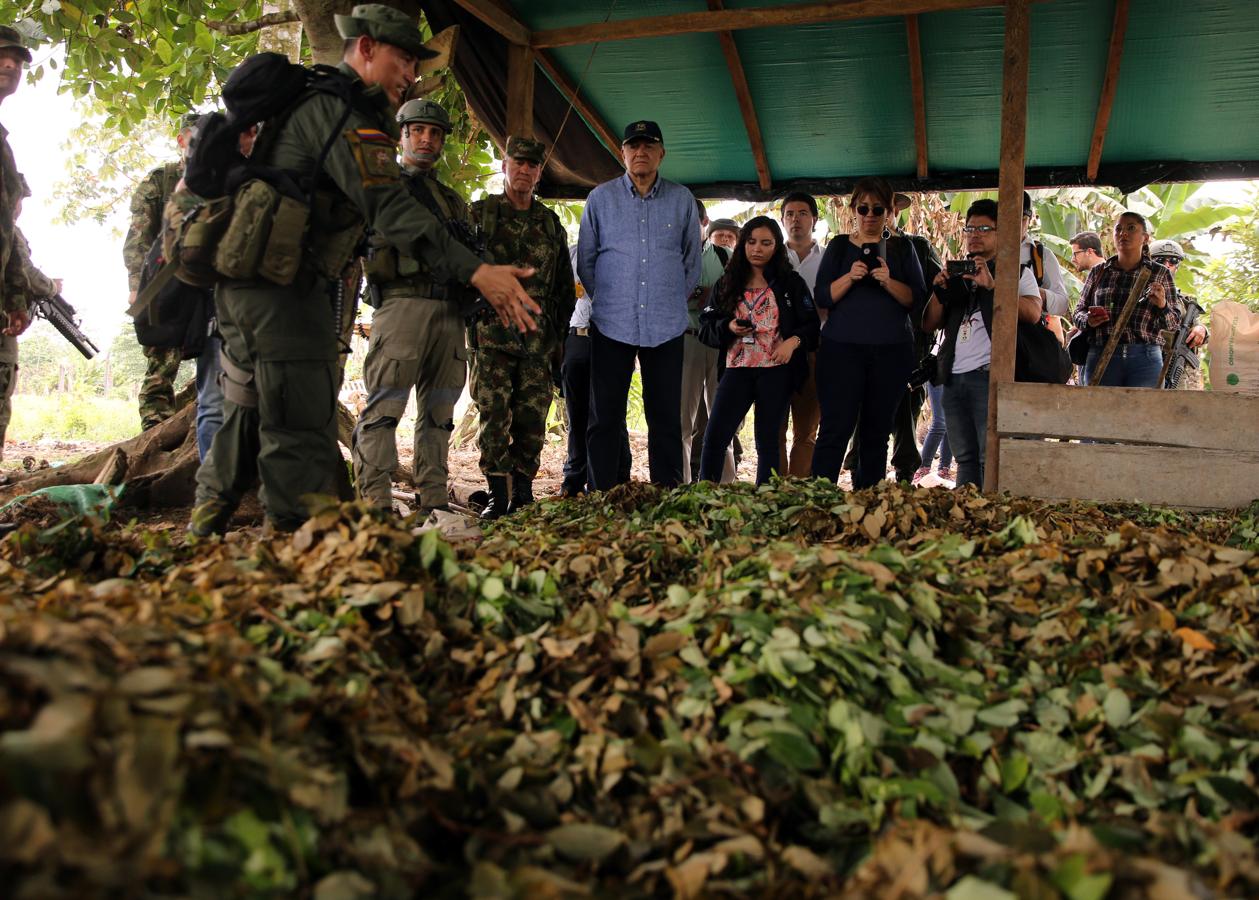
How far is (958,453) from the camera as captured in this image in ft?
17.7

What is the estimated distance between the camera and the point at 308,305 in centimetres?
312

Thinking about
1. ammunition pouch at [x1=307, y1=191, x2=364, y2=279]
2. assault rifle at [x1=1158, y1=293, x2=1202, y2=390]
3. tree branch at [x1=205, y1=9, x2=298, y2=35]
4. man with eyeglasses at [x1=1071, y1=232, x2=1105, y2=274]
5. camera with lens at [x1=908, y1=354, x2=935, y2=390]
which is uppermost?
tree branch at [x1=205, y1=9, x2=298, y2=35]

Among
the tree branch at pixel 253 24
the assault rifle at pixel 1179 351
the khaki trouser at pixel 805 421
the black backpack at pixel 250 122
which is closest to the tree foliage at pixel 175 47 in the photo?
the tree branch at pixel 253 24

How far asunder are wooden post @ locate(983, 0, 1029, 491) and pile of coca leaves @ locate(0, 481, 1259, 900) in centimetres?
226

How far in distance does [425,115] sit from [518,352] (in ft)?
4.23

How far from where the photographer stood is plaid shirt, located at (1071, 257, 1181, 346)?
612 centimetres

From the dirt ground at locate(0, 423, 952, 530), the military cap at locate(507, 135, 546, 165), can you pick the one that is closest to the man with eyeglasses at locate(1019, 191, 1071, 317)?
the dirt ground at locate(0, 423, 952, 530)

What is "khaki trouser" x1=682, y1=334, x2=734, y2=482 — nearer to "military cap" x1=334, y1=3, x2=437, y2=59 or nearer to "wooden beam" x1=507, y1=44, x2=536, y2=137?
"wooden beam" x1=507, y1=44, x2=536, y2=137

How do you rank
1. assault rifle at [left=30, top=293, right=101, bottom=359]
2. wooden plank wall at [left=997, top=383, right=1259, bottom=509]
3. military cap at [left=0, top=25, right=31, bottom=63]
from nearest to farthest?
military cap at [left=0, top=25, right=31, bottom=63], wooden plank wall at [left=997, top=383, right=1259, bottom=509], assault rifle at [left=30, top=293, right=101, bottom=359]

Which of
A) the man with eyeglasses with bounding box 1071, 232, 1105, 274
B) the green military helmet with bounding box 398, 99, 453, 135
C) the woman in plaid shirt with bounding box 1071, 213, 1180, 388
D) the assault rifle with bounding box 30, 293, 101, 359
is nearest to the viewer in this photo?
the green military helmet with bounding box 398, 99, 453, 135

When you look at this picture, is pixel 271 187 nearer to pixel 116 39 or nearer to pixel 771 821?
pixel 771 821

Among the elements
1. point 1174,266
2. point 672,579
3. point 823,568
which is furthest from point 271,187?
point 1174,266

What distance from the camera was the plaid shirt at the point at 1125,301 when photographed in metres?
6.12

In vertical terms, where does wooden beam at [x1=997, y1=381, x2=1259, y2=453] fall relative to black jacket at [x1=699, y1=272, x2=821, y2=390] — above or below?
below
